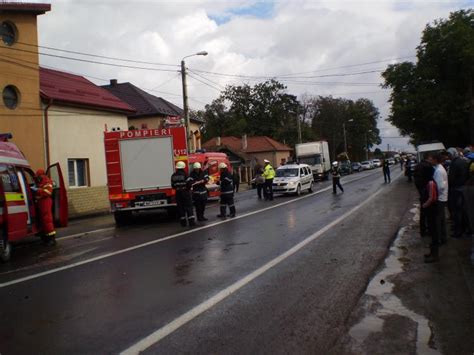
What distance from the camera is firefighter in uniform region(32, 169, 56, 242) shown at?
1172 cm

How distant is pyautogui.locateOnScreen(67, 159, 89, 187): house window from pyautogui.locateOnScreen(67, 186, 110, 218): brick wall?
863 mm

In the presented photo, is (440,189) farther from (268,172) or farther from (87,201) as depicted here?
(87,201)

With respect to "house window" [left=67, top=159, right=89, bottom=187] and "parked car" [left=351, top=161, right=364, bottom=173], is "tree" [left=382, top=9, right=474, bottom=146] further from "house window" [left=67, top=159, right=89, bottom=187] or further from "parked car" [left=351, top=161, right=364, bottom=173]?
"parked car" [left=351, top=161, right=364, bottom=173]

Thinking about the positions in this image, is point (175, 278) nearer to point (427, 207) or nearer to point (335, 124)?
point (427, 207)

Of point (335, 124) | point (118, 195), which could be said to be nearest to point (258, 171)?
point (118, 195)

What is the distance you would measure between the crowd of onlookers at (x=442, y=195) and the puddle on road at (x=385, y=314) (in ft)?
3.15

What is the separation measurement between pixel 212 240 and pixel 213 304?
16.7ft

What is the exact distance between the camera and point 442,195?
26.8ft

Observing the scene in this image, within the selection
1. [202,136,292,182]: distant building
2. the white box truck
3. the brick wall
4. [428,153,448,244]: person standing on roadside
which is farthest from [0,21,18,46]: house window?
[202,136,292,182]: distant building

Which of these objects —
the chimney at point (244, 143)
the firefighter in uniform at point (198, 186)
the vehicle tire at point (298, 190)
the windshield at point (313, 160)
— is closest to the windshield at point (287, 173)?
the vehicle tire at point (298, 190)

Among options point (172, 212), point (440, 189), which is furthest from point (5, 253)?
point (440, 189)

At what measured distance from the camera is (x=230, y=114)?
86125mm

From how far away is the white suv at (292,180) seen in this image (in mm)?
24891

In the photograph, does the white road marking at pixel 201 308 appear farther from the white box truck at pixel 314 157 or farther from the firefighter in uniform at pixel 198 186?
the white box truck at pixel 314 157
